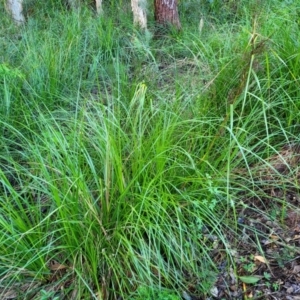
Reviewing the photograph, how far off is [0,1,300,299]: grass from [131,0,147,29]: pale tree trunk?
6.65 feet

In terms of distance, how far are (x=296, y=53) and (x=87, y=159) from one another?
162 cm

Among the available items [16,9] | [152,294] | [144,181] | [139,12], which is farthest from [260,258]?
[16,9]

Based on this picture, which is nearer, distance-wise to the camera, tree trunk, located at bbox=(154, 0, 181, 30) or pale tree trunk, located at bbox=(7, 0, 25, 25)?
tree trunk, located at bbox=(154, 0, 181, 30)

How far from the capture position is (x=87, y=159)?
2.31 m

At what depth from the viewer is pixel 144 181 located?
2232mm

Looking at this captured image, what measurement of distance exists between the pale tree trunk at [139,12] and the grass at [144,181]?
6.65 feet

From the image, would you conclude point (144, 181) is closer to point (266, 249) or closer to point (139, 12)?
point (266, 249)

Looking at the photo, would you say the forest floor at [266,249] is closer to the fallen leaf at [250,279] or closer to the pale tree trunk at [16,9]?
the fallen leaf at [250,279]

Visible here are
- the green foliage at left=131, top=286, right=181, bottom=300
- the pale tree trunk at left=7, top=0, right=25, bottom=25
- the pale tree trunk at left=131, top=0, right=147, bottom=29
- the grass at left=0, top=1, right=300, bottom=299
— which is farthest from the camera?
the pale tree trunk at left=7, top=0, right=25, bottom=25

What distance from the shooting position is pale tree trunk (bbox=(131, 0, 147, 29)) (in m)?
5.12

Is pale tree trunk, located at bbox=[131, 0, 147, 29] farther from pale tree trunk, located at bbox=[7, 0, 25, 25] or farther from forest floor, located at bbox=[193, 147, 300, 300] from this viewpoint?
forest floor, located at bbox=[193, 147, 300, 300]

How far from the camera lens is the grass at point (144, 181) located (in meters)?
2.05

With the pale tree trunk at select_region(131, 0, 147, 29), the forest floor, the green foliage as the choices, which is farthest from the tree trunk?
the green foliage

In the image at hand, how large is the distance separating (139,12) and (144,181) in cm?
348
